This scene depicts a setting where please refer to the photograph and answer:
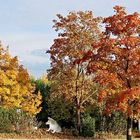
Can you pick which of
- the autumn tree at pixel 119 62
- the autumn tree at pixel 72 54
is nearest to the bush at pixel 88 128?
the autumn tree at pixel 72 54

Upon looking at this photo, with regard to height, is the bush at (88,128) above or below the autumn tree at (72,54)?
below

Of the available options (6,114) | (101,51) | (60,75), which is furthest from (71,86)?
(101,51)

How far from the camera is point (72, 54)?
3878cm

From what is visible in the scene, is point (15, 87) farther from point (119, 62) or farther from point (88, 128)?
point (119, 62)

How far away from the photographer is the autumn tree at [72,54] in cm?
3903

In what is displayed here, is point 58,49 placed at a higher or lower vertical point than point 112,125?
higher

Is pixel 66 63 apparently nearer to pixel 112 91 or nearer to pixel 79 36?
pixel 79 36

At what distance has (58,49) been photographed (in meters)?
39.2

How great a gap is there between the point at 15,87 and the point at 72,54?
Answer: 439cm

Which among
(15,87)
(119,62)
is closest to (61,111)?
(15,87)

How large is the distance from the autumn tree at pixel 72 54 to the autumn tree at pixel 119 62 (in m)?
7.90

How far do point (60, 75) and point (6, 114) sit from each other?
5.17 metres

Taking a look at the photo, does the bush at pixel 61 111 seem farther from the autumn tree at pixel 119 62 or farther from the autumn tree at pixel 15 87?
the autumn tree at pixel 119 62

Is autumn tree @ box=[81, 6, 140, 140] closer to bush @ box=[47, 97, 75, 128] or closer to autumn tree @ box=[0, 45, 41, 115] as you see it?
autumn tree @ box=[0, 45, 41, 115]
